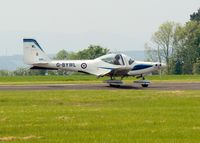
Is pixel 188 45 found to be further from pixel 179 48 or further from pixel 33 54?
pixel 33 54

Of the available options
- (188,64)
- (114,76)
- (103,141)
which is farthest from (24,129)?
(188,64)

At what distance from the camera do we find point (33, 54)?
48812 mm

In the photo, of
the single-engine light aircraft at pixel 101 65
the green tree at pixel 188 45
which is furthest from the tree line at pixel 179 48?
the single-engine light aircraft at pixel 101 65

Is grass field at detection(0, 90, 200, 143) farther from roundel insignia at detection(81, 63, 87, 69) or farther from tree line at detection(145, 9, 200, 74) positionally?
tree line at detection(145, 9, 200, 74)

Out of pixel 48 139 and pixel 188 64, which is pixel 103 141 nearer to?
pixel 48 139

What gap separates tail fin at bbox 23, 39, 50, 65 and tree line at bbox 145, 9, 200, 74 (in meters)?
70.0

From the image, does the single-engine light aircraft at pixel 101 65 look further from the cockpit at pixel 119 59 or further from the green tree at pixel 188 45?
the green tree at pixel 188 45

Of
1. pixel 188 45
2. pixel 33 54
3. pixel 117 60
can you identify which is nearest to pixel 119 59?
pixel 117 60

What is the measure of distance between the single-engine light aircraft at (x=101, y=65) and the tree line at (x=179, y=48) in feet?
230

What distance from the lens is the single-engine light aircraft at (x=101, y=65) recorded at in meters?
45.1

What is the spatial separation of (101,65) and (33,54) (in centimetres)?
649

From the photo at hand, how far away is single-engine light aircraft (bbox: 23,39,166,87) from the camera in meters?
45.1

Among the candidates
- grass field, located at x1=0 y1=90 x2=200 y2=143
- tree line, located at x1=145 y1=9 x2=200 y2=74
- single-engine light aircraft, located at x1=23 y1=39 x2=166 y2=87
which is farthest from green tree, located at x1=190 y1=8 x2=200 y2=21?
grass field, located at x1=0 y1=90 x2=200 y2=143

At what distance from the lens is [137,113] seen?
65.1ft
